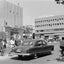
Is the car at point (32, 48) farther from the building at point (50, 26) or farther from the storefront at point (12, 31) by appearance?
the building at point (50, 26)

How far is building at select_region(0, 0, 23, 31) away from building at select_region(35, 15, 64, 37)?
2113 centimetres

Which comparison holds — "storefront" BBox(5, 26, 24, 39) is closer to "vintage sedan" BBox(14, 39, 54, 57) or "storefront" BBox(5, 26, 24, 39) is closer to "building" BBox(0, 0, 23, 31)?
"building" BBox(0, 0, 23, 31)

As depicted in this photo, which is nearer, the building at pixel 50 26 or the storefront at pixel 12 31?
the storefront at pixel 12 31

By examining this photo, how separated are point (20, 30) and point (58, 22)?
92.1 feet

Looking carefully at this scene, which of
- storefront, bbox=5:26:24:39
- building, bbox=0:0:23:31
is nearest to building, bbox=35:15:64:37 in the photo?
building, bbox=0:0:23:31

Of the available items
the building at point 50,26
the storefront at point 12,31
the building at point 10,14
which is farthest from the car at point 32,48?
the building at point 50,26

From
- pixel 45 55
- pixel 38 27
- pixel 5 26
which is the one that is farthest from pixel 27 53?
pixel 38 27

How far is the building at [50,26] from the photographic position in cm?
9773

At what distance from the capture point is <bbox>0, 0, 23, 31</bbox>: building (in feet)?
243

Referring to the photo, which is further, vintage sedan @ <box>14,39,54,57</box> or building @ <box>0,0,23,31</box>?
building @ <box>0,0,23,31</box>

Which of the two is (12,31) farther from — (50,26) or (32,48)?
(32,48)

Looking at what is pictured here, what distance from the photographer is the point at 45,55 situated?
15742mm

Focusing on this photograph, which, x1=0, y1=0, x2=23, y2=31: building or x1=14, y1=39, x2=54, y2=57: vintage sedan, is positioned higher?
x1=0, y1=0, x2=23, y2=31: building

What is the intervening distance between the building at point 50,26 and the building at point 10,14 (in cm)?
2113
